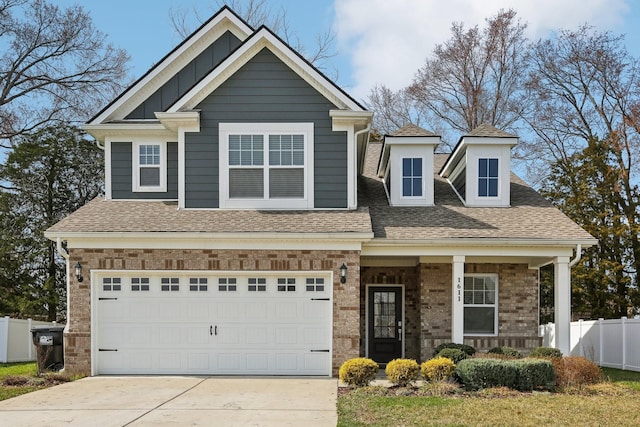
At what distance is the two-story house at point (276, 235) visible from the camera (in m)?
15.9

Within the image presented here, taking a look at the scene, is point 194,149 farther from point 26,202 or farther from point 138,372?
point 26,202

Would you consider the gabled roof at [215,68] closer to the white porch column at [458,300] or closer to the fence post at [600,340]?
the white porch column at [458,300]

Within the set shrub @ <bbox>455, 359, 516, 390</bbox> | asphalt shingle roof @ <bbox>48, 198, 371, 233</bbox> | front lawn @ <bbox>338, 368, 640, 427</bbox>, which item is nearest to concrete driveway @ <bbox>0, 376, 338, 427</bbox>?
front lawn @ <bbox>338, 368, 640, 427</bbox>

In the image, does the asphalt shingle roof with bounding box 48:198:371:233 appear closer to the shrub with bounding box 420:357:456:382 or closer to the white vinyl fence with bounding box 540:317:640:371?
the shrub with bounding box 420:357:456:382

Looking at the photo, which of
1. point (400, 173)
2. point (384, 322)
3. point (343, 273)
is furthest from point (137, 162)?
point (384, 322)

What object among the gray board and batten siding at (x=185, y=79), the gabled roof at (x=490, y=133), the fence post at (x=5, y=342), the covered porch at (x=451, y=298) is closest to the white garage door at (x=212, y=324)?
the covered porch at (x=451, y=298)

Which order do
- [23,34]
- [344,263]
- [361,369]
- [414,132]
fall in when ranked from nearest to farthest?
[361,369] < [344,263] < [414,132] < [23,34]

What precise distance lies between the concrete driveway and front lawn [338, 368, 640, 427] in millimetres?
576

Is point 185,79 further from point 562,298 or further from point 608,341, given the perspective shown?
point 608,341

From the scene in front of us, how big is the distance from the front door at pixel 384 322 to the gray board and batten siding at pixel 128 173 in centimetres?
591

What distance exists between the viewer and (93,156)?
99.8ft

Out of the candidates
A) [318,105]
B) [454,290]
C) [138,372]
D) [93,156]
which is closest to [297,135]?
[318,105]

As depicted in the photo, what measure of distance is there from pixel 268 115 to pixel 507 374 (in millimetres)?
8049

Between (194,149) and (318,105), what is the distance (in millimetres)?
3144
